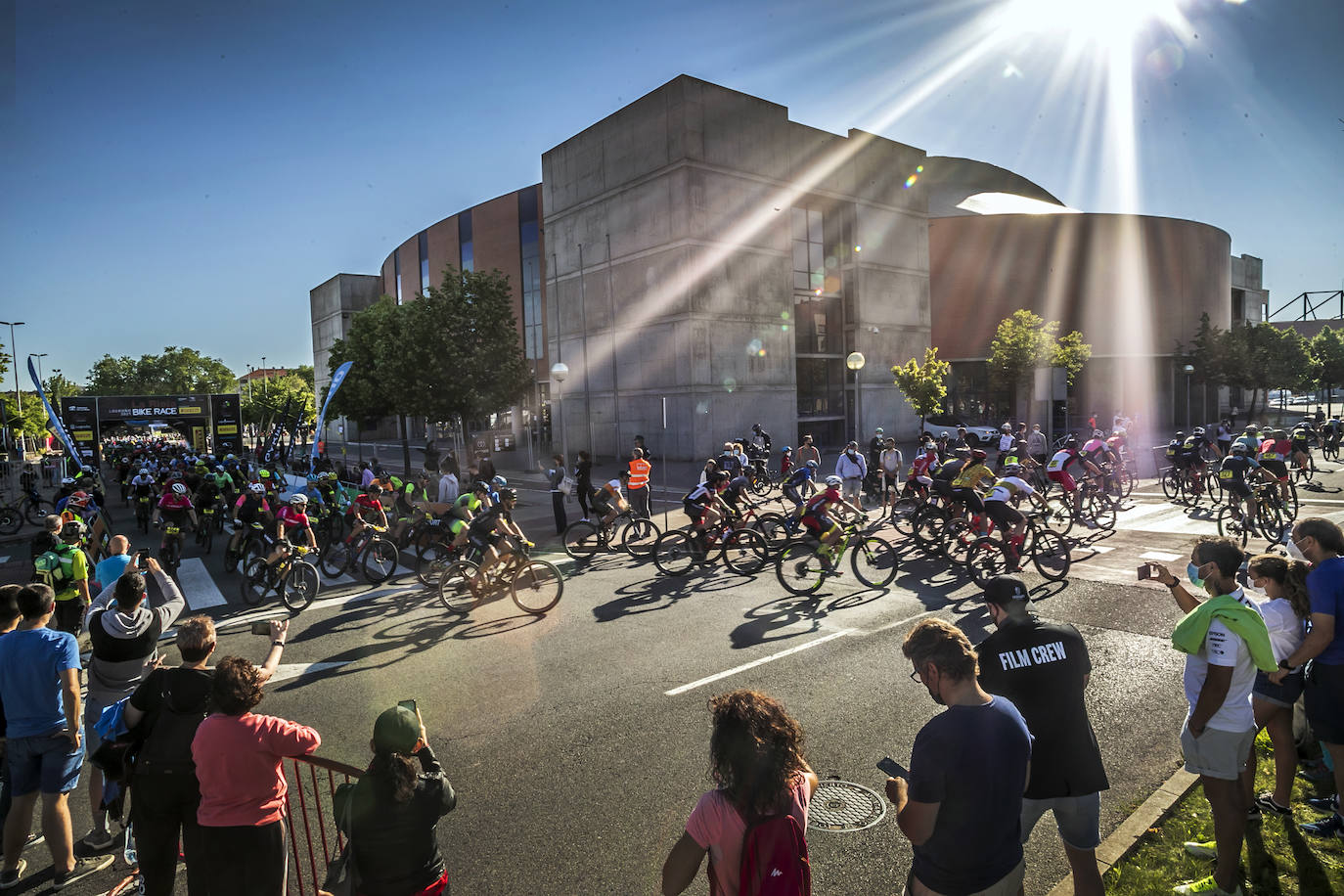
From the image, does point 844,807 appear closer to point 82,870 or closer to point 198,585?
point 82,870

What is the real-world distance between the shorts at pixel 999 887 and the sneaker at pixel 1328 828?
2.54 metres

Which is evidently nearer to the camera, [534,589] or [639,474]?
[534,589]

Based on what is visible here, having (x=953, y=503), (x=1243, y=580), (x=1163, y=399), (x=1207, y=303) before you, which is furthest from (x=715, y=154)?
(x=1207, y=303)

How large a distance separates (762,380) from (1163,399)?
37.5 metres

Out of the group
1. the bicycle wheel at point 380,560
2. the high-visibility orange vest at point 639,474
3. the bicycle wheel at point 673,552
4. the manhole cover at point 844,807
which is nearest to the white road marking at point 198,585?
the bicycle wheel at point 380,560

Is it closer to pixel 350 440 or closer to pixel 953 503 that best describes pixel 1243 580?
pixel 953 503

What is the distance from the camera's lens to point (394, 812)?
112 inches

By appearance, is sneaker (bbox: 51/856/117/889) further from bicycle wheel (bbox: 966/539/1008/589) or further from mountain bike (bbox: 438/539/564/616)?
bicycle wheel (bbox: 966/539/1008/589)

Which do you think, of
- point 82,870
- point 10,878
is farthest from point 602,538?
point 10,878

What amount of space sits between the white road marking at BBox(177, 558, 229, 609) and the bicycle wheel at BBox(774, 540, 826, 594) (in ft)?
27.2

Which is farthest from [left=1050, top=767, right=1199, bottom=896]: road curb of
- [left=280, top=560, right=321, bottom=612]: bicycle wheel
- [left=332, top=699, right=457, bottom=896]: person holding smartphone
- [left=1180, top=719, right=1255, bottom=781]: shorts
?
[left=280, top=560, right=321, bottom=612]: bicycle wheel

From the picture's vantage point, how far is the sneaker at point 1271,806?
432 cm

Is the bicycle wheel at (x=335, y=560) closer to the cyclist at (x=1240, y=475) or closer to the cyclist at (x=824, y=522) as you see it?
the cyclist at (x=824, y=522)

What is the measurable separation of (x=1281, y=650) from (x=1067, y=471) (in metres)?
11.5
